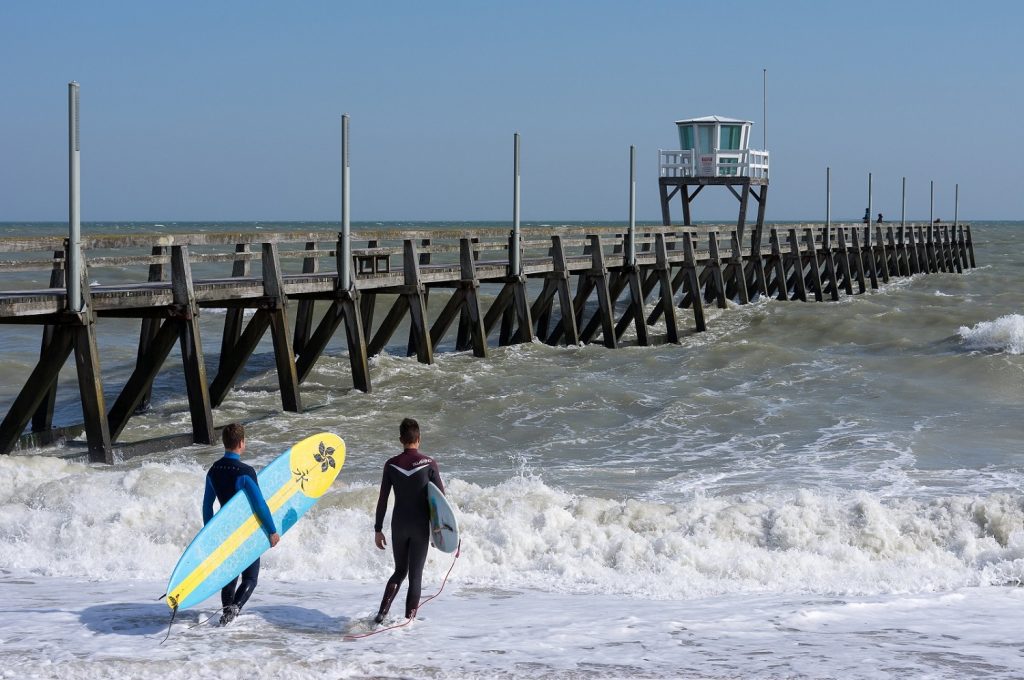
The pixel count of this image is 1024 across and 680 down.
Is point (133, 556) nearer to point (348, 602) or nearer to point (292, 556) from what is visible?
point (292, 556)

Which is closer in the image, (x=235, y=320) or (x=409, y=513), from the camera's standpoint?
(x=409, y=513)

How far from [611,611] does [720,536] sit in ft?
7.10

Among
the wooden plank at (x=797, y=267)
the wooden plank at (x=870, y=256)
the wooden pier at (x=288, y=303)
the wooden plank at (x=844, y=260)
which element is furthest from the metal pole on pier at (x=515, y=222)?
the wooden plank at (x=870, y=256)

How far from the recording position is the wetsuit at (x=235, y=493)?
22.8 feet

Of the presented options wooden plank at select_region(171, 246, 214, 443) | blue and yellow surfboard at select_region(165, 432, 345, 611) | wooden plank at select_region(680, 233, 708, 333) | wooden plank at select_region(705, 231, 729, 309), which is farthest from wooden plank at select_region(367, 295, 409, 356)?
blue and yellow surfboard at select_region(165, 432, 345, 611)

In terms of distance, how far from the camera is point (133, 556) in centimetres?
887

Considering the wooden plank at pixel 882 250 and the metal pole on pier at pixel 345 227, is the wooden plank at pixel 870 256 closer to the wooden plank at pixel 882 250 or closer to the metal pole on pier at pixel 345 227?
the wooden plank at pixel 882 250

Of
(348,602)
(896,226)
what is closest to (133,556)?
(348,602)

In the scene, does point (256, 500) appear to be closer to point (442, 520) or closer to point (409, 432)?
point (409, 432)

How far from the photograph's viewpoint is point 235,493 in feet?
22.9

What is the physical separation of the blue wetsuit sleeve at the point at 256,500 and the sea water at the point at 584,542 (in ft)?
2.03
